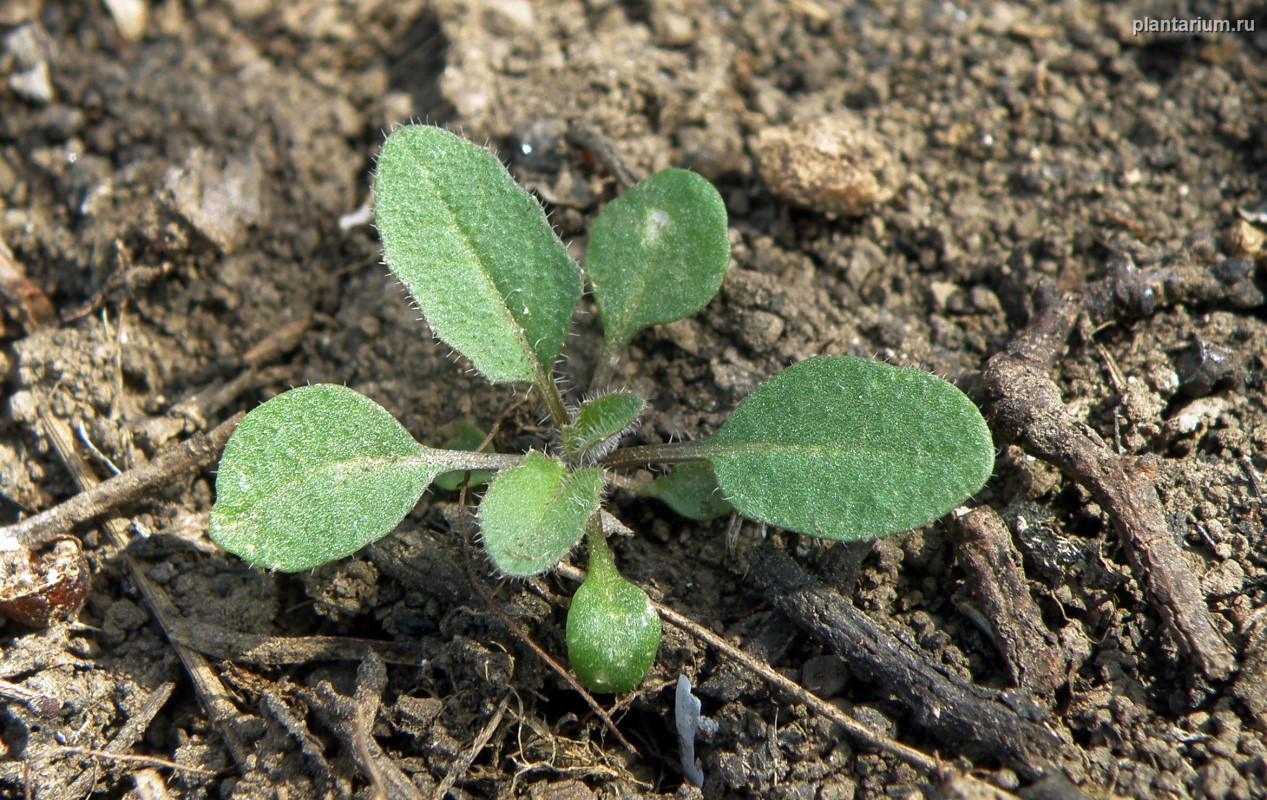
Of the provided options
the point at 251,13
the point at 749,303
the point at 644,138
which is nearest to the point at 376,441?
the point at 749,303

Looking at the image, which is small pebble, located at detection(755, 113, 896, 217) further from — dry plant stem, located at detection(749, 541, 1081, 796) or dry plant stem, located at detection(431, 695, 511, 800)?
dry plant stem, located at detection(431, 695, 511, 800)

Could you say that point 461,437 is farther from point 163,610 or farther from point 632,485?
point 163,610

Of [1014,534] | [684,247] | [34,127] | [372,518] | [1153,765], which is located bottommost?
[1153,765]

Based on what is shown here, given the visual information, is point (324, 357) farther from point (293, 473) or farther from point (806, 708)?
point (806, 708)

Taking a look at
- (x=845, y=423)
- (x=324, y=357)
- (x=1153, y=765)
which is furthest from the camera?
(x=324, y=357)

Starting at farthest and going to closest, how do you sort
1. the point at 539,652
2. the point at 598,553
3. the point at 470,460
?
the point at 470,460
the point at 598,553
the point at 539,652

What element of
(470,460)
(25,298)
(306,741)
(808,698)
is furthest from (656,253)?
(25,298)

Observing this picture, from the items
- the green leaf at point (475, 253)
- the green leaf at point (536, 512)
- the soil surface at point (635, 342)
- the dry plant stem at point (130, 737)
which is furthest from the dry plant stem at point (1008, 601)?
the dry plant stem at point (130, 737)

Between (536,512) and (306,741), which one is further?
(536,512)
